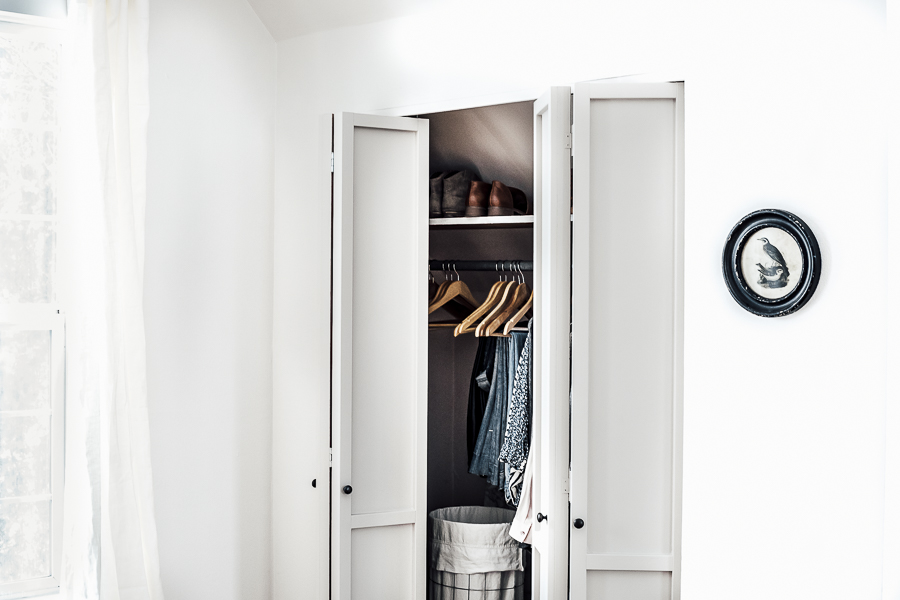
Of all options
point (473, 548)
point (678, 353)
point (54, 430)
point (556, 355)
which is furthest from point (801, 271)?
point (54, 430)

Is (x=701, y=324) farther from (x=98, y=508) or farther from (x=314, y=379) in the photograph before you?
(x=98, y=508)

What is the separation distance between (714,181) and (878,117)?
38cm

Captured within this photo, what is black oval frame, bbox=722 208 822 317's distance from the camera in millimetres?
1566

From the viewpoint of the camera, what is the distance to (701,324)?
1.75 metres

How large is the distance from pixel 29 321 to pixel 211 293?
21.9 inches

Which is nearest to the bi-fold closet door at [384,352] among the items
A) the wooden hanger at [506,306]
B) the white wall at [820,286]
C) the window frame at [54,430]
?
the white wall at [820,286]

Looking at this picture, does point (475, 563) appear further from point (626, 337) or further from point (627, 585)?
point (626, 337)

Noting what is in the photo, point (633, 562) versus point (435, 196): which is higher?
point (435, 196)

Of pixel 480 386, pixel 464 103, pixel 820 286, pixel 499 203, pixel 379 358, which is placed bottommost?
pixel 480 386

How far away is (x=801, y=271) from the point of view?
1.59m

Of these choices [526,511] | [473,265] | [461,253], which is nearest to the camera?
[526,511]

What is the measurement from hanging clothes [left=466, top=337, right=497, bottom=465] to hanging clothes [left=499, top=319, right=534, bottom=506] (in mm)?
278

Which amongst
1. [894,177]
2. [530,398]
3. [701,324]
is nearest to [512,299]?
[530,398]

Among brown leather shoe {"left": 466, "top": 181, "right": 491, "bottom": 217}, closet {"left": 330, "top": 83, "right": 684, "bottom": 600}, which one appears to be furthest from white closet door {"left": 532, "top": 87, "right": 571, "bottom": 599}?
brown leather shoe {"left": 466, "top": 181, "right": 491, "bottom": 217}
